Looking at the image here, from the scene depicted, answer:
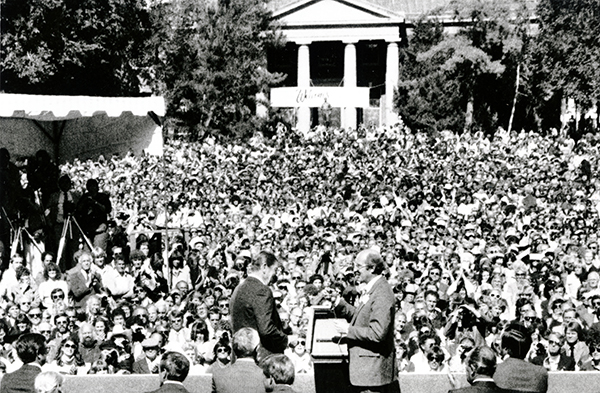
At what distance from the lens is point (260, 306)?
723cm

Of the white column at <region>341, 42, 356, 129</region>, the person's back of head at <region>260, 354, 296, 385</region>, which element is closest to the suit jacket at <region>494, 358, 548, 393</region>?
the person's back of head at <region>260, 354, 296, 385</region>

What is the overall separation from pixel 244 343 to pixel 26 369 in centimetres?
159

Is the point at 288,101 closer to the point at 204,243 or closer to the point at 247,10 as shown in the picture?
the point at 247,10

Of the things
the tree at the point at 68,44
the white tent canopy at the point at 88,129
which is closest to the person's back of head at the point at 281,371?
the white tent canopy at the point at 88,129

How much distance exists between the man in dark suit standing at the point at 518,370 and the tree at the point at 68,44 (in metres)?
37.3

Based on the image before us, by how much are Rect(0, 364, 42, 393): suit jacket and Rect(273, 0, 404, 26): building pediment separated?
55236 millimetres

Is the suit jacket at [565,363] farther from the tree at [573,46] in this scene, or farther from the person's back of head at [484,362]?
the tree at [573,46]

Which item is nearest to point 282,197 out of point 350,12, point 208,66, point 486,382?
point 486,382

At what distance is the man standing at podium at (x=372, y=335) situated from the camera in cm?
670

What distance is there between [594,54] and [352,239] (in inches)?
999

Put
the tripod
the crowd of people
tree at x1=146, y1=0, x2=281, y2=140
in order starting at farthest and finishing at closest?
Answer: tree at x1=146, y1=0, x2=281, y2=140 → the tripod → the crowd of people

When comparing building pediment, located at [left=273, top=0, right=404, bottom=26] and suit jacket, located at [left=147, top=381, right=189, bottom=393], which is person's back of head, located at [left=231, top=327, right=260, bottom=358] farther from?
building pediment, located at [left=273, top=0, right=404, bottom=26]

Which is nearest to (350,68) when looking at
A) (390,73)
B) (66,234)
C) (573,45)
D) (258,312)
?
(390,73)

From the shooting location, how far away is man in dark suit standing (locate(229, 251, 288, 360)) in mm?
7242
